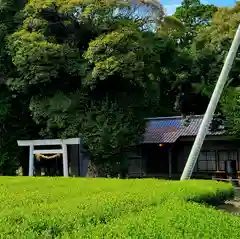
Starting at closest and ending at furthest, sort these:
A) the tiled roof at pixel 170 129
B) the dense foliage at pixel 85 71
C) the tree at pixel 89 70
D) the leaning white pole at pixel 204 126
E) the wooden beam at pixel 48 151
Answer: the leaning white pole at pixel 204 126 < the tree at pixel 89 70 < the dense foliage at pixel 85 71 < the wooden beam at pixel 48 151 < the tiled roof at pixel 170 129

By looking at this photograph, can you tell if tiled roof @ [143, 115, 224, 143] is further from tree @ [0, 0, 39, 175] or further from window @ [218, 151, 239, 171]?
tree @ [0, 0, 39, 175]

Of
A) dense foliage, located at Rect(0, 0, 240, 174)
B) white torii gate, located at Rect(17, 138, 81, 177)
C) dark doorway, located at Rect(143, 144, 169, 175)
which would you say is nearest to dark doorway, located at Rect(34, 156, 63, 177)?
dense foliage, located at Rect(0, 0, 240, 174)

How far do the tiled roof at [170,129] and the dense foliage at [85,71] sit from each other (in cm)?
305

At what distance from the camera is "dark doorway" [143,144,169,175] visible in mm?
25688

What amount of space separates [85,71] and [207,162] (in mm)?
10071

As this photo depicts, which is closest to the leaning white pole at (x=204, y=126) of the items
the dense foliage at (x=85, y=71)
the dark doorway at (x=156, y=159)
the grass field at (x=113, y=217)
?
the grass field at (x=113, y=217)

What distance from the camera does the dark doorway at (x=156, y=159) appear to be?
25688mm

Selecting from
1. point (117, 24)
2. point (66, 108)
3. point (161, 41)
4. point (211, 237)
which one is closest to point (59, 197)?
point (211, 237)

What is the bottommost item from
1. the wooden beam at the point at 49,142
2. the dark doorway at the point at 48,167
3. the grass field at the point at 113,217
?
the grass field at the point at 113,217

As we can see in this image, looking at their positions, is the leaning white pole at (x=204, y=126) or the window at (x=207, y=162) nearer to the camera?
the leaning white pole at (x=204, y=126)

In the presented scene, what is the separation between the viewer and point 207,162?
24547 millimetres

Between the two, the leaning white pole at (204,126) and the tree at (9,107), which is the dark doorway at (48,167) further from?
the leaning white pole at (204,126)

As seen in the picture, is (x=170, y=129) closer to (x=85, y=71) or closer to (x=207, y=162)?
(x=207, y=162)

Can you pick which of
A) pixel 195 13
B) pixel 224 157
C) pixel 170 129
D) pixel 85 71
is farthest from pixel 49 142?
pixel 195 13
